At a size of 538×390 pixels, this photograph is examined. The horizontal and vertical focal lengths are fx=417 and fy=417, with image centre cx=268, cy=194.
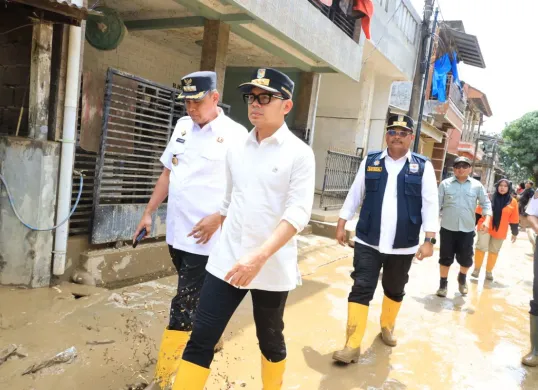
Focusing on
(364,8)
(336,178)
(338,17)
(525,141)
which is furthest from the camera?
(525,141)

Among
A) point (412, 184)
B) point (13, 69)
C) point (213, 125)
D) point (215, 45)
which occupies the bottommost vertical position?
point (412, 184)

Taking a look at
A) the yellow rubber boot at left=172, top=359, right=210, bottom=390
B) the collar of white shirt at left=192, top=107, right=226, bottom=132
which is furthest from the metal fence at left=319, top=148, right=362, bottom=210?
the yellow rubber boot at left=172, top=359, right=210, bottom=390

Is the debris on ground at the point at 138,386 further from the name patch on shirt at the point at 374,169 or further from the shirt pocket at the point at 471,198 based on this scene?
the shirt pocket at the point at 471,198

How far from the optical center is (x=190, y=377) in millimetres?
2027

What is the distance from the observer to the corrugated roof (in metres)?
3.33

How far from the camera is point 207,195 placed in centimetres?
262

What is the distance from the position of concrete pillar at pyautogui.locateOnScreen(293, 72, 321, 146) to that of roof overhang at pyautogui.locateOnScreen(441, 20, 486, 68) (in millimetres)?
11213

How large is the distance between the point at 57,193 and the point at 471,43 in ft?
63.2

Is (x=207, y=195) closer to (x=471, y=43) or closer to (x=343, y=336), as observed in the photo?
(x=343, y=336)

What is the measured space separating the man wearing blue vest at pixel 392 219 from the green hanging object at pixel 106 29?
14.7 ft

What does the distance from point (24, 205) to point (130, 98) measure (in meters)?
1.65

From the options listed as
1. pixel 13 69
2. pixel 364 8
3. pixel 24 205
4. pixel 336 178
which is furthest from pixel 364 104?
pixel 24 205

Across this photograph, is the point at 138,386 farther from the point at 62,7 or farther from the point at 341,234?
the point at 62,7

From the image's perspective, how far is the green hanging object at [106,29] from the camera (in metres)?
6.11
